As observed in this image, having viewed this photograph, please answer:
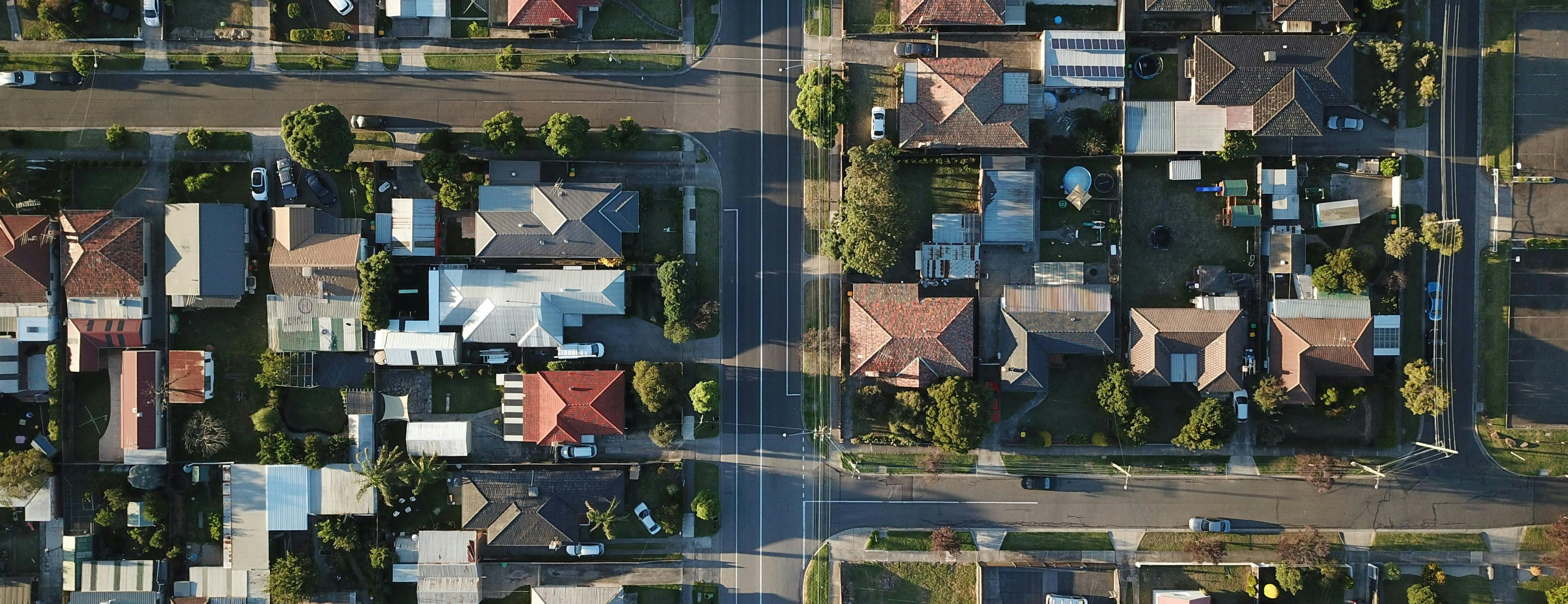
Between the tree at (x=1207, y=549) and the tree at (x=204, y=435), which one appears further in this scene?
the tree at (x=1207, y=549)

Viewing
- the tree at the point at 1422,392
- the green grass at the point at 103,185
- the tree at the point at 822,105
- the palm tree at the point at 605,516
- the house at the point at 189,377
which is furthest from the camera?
the green grass at the point at 103,185

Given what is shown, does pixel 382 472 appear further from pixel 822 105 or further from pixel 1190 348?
pixel 1190 348

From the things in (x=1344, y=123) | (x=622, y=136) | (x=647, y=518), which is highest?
(x=1344, y=123)

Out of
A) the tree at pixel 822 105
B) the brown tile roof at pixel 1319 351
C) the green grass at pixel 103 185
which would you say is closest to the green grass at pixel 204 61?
the green grass at pixel 103 185

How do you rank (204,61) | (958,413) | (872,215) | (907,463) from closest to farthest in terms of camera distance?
(872,215), (958,413), (204,61), (907,463)

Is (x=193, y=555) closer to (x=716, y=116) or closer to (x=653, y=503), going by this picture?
(x=653, y=503)

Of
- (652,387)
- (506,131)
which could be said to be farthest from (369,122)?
(652,387)

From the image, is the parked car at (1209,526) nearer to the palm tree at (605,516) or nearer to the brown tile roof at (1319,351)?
the brown tile roof at (1319,351)
